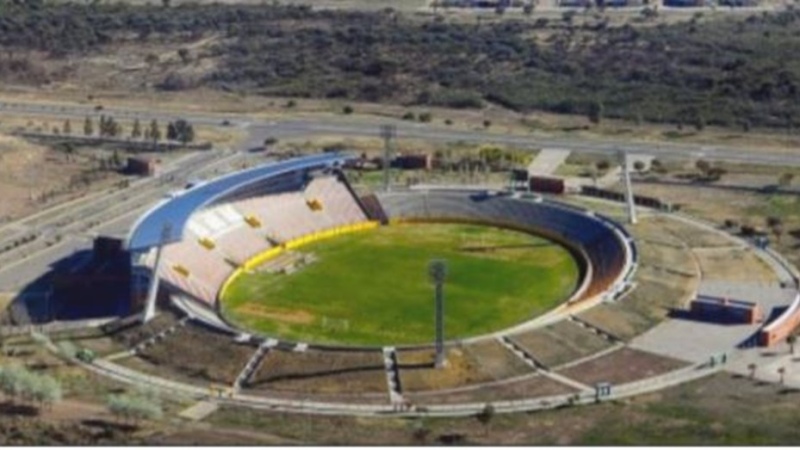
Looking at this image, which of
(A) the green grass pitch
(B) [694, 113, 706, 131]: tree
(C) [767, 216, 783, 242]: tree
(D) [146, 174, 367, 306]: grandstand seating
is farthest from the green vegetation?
(A) the green grass pitch

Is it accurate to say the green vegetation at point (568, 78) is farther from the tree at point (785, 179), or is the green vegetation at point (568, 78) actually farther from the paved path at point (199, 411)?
the paved path at point (199, 411)

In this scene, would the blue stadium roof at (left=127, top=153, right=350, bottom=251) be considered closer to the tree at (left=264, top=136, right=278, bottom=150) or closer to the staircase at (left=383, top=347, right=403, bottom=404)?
the staircase at (left=383, top=347, right=403, bottom=404)

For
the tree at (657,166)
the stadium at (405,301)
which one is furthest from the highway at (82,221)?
the tree at (657,166)

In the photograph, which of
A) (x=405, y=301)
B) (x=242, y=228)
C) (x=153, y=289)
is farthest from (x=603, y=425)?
(x=242, y=228)

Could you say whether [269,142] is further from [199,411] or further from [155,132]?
[199,411]

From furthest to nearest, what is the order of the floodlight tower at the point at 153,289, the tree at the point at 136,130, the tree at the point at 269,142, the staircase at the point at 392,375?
1. the tree at the point at 136,130
2. the tree at the point at 269,142
3. the floodlight tower at the point at 153,289
4. the staircase at the point at 392,375
